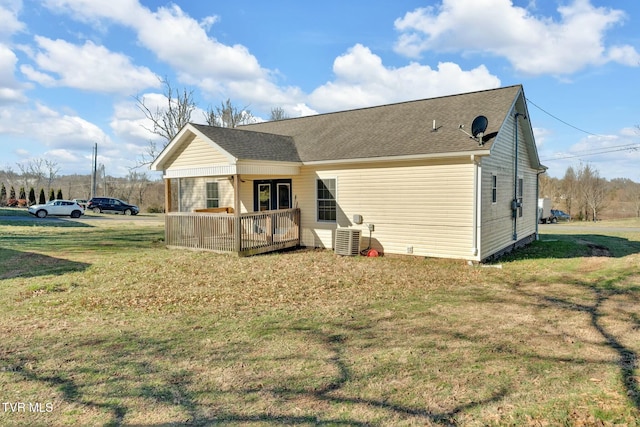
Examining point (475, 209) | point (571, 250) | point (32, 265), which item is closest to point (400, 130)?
point (475, 209)

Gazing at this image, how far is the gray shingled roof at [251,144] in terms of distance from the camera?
38.4 ft

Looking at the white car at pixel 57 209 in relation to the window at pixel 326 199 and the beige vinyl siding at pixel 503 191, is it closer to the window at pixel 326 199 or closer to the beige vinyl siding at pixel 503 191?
the window at pixel 326 199

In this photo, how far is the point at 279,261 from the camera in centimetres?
1097

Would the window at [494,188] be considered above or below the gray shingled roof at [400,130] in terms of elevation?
below

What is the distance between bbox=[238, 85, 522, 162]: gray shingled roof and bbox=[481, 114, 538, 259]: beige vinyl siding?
31.0 inches

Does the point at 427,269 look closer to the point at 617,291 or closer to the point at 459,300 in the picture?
the point at 459,300

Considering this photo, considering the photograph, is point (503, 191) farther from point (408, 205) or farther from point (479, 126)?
point (408, 205)

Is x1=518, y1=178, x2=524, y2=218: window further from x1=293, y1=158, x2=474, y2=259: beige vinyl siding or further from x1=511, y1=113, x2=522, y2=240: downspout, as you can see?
x1=293, y1=158, x2=474, y2=259: beige vinyl siding

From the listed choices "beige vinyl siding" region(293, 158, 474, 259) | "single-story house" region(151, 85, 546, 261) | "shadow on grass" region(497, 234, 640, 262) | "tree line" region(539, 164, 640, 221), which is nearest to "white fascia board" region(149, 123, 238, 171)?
"single-story house" region(151, 85, 546, 261)

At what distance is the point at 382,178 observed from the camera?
1169 cm

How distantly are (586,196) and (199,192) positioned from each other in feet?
147

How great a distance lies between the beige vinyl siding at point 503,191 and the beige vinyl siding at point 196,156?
24.4 feet

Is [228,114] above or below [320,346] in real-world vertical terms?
above

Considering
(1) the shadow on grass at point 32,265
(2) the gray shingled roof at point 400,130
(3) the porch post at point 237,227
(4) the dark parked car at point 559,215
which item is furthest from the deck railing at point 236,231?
(4) the dark parked car at point 559,215
